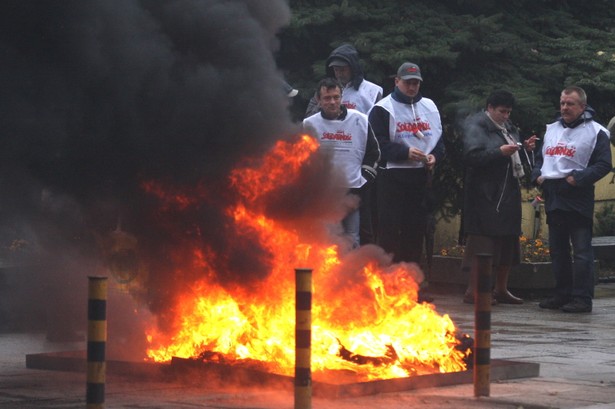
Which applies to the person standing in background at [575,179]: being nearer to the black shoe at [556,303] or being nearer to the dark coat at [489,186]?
the black shoe at [556,303]

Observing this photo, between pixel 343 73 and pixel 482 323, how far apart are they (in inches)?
256

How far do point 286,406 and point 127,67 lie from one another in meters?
2.62

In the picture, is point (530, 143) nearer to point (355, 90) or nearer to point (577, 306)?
point (577, 306)

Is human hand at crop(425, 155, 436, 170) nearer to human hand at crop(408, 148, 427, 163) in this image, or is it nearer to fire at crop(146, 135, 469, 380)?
human hand at crop(408, 148, 427, 163)

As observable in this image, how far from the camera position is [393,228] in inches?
571

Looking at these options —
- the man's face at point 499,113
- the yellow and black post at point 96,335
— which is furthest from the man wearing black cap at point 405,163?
the yellow and black post at point 96,335

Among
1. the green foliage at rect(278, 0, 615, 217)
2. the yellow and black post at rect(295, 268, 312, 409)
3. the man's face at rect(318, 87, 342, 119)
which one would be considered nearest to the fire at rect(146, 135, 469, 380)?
the yellow and black post at rect(295, 268, 312, 409)

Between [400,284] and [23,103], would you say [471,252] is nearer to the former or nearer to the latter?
[400,284]

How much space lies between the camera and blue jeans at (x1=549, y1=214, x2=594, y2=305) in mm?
15141

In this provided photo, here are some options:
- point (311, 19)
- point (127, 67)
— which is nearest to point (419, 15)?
point (311, 19)

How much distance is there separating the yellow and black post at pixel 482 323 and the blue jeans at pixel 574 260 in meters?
6.46

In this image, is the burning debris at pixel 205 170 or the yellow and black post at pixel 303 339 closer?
the yellow and black post at pixel 303 339

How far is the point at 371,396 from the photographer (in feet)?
29.1

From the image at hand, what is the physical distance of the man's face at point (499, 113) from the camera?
15141 mm
